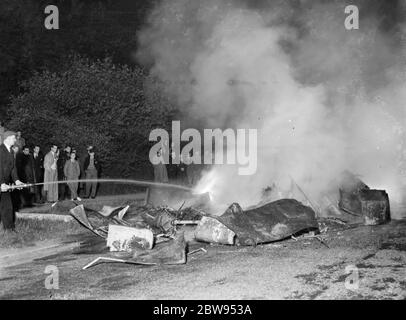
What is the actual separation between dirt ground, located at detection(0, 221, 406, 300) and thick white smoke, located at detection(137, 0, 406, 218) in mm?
2951

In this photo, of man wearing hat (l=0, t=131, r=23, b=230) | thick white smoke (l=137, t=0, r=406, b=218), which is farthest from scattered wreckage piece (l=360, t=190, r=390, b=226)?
man wearing hat (l=0, t=131, r=23, b=230)

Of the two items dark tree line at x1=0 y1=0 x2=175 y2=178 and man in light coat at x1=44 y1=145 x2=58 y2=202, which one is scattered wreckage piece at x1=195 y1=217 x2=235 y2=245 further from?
dark tree line at x1=0 y1=0 x2=175 y2=178

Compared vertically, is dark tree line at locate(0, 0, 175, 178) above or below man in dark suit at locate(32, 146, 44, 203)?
above

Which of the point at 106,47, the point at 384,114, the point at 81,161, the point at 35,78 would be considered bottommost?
the point at 81,161

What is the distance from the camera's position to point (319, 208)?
369 inches

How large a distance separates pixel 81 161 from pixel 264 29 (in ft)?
25.9

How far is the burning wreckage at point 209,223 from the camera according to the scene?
7.03 metres

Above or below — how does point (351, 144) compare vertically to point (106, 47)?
below

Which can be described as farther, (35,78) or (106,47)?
(106,47)

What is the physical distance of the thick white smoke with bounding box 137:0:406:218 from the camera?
1021 centimetres

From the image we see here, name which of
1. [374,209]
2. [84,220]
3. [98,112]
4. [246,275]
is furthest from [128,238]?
[98,112]
